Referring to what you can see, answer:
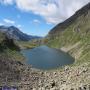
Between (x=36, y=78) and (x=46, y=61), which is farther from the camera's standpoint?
(x=46, y=61)

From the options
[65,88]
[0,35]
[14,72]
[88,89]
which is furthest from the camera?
[0,35]

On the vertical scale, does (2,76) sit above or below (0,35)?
below

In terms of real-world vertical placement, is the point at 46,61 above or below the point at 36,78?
above

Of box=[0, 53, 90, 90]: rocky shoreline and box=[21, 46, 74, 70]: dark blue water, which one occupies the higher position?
box=[21, 46, 74, 70]: dark blue water

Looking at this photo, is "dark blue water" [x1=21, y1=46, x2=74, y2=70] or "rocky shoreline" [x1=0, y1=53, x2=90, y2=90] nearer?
"rocky shoreline" [x1=0, y1=53, x2=90, y2=90]

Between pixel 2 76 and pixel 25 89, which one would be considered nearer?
pixel 25 89

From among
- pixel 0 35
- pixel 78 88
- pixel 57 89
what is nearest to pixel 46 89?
pixel 57 89

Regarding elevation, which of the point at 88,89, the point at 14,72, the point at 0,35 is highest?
the point at 0,35

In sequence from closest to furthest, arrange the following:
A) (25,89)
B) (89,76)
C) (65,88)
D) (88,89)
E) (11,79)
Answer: (88,89), (65,88), (25,89), (89,76), (11,79)

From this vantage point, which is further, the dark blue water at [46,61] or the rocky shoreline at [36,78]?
the dark blue water at [46,61]

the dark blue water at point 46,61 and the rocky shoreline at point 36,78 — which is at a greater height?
the dark blue water at point 46,61

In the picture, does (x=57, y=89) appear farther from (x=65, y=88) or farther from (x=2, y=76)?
(x=2, y=76)
